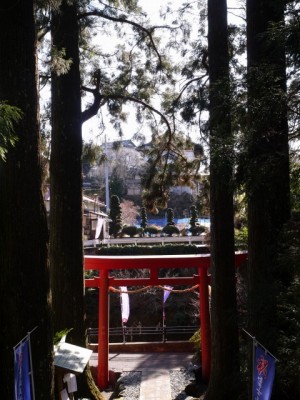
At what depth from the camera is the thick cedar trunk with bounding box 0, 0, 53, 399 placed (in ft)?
17.0

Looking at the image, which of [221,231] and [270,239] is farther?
[221,231]

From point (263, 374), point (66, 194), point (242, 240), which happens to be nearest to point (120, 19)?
point (66, 194)

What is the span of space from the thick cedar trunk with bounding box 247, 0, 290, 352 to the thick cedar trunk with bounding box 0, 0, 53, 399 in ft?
7.47

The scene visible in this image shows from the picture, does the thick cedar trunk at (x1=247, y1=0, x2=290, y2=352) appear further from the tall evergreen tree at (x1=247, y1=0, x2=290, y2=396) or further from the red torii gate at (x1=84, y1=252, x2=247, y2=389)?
the red torii gate at (x1=84, y1=252, x2=247, y2=389)

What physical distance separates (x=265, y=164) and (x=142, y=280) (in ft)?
22.3

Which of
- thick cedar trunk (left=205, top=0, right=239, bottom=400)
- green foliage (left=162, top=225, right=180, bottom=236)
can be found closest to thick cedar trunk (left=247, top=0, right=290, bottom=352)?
thick cedar trunk (left=205, top=0, right=239, bottom=400)

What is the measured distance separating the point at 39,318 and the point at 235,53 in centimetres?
662

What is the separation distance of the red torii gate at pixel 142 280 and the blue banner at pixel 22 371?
20.8 ft

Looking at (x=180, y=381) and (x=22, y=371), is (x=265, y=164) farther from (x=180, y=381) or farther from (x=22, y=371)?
(x=180, y=381)

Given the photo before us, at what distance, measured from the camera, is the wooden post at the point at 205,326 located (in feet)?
37.6

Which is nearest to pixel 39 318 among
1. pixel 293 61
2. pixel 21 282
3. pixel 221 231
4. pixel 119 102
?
pixel 21 282

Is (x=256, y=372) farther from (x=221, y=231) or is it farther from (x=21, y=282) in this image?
(x=221, y=231)

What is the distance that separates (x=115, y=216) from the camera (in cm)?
3641

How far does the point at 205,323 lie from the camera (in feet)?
38.1
